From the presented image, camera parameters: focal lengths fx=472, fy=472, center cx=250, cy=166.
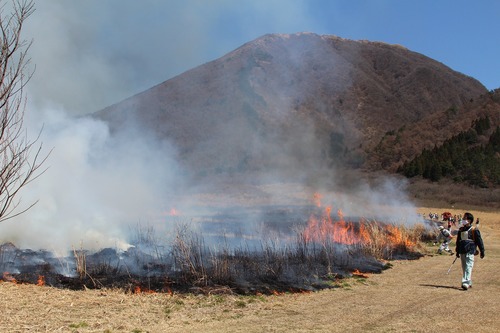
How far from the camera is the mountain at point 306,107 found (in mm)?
70188

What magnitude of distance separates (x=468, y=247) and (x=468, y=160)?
3957 cm

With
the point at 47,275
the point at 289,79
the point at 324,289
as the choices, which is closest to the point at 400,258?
the point at 324,289

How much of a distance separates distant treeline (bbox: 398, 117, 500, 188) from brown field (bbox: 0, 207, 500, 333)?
3509 centimetres

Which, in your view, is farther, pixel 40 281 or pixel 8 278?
pixel 8 278

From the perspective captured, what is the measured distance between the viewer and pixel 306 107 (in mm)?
92000

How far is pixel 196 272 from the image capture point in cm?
1148

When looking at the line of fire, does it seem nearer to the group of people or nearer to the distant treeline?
the group of people

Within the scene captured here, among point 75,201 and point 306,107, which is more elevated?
point 306,107

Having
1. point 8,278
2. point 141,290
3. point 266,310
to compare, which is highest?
point 8,278

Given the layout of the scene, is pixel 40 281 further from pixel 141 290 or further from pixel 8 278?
pixel 141 290

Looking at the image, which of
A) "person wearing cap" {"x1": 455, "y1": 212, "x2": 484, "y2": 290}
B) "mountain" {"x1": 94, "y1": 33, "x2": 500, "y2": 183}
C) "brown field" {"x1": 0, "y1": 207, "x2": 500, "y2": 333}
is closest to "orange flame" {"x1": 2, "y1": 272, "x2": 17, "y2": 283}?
"brown field" {"x1": 0, "y1": 207, "x2": 500, "y2": 333}

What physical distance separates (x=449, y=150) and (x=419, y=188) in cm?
1079

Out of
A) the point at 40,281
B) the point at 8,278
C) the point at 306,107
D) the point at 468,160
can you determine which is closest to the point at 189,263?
the point at 40,281

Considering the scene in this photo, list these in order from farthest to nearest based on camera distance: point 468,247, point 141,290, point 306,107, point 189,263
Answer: point 306,107 < point 189,263 < point 468,247 < point 141,290
